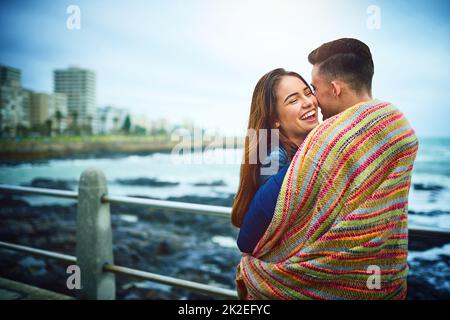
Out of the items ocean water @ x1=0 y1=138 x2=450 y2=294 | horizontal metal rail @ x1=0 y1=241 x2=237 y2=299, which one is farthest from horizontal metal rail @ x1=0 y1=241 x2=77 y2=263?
ocean water @ x1=0 y1=138 x2=450 y2=294

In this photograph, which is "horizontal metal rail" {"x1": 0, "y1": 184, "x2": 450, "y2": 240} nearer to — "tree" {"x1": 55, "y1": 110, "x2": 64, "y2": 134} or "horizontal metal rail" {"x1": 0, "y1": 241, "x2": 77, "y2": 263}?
"horizontal metal rail" {"x1": 0, "y1": 241, "x2": 77, "y2": 263}

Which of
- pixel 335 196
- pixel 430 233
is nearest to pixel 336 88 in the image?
pixel 335 196

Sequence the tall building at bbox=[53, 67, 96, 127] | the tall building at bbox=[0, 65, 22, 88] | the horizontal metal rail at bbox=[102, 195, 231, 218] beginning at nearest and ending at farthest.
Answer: the horizontal metal rail at bbox=[102, 195, 231, 218] < the tall building at bbox=[0, 65, 22, 88] < the tall building at bbox=[53, 67, 96, 127]

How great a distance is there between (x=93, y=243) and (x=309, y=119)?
1.91m

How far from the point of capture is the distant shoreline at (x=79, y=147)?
44.3 meters

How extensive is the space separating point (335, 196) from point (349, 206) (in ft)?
0.17

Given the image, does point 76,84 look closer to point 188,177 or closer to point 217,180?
point 188,177

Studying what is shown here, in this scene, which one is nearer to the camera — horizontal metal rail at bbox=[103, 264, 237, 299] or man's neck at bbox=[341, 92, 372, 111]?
man's neck at bbox=[341, 92, 372, 111]

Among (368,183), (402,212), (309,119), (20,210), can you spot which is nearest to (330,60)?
(309,119)

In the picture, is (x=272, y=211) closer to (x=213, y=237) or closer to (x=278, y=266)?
(x=278, y=266)

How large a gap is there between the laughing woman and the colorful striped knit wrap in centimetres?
13

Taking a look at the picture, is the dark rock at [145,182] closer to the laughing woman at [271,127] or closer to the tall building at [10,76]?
the laughing woman at [271,127]


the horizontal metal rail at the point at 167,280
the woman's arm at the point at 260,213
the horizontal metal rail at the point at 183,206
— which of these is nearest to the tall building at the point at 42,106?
the horizontal metal rail at the point at 183,206

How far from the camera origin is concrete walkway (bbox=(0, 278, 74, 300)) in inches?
99.2
